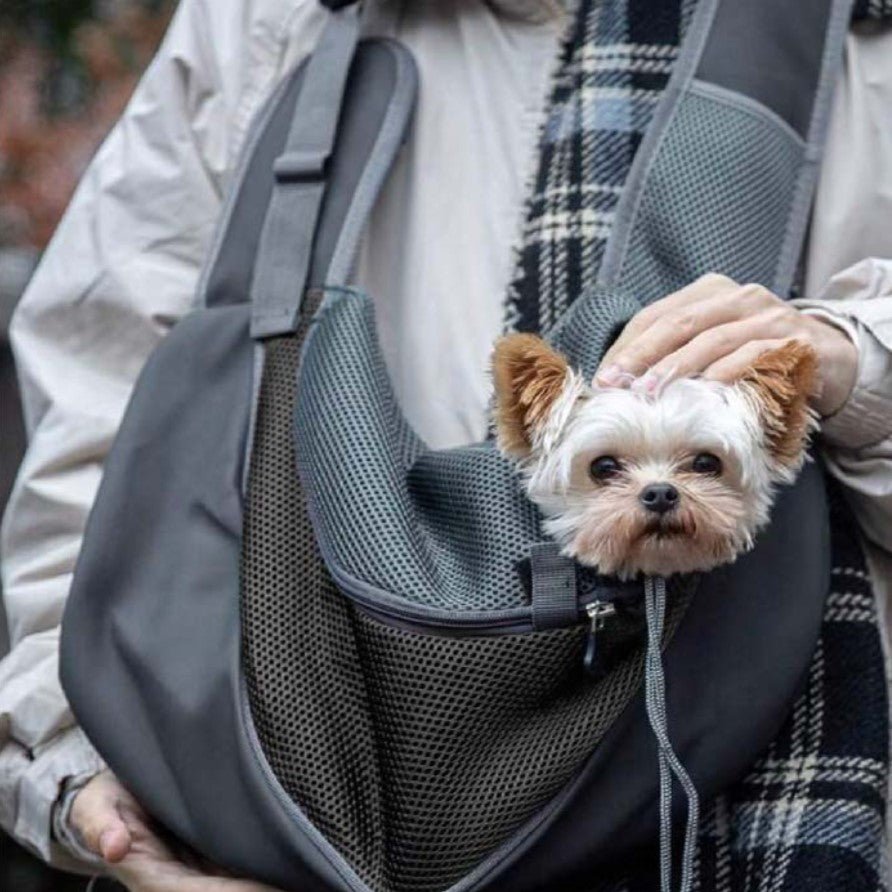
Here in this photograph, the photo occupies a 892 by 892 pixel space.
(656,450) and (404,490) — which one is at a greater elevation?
(656,450)

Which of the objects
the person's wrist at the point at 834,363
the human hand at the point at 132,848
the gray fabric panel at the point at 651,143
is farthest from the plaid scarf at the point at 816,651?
the human hand at the point at 132,848

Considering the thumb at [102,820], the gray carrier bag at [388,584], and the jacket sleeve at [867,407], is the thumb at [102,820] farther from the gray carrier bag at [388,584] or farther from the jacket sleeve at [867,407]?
the jacket sleeve at [867,407]

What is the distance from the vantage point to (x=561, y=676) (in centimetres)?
144

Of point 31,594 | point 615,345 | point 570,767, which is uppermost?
point 615,345

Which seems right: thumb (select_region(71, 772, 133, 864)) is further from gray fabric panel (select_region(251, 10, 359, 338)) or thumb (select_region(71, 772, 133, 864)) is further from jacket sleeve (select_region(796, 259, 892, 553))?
jacket sleeve (select_region(796, 259, 892, 553))

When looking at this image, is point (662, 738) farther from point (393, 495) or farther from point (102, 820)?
point (102, 820)

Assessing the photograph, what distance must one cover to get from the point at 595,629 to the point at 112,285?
0.78 metres

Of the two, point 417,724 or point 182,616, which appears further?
point 182,616

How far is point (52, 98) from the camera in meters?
3.98

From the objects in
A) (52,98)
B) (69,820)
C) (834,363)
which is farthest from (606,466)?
(52,98)

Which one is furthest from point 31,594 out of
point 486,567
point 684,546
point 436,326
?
point 684,546

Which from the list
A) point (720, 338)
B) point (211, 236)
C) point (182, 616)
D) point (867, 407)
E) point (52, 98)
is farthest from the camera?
point (52, 98)

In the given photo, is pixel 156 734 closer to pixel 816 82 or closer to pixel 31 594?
pixel 31 594

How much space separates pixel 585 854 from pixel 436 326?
55 cm
